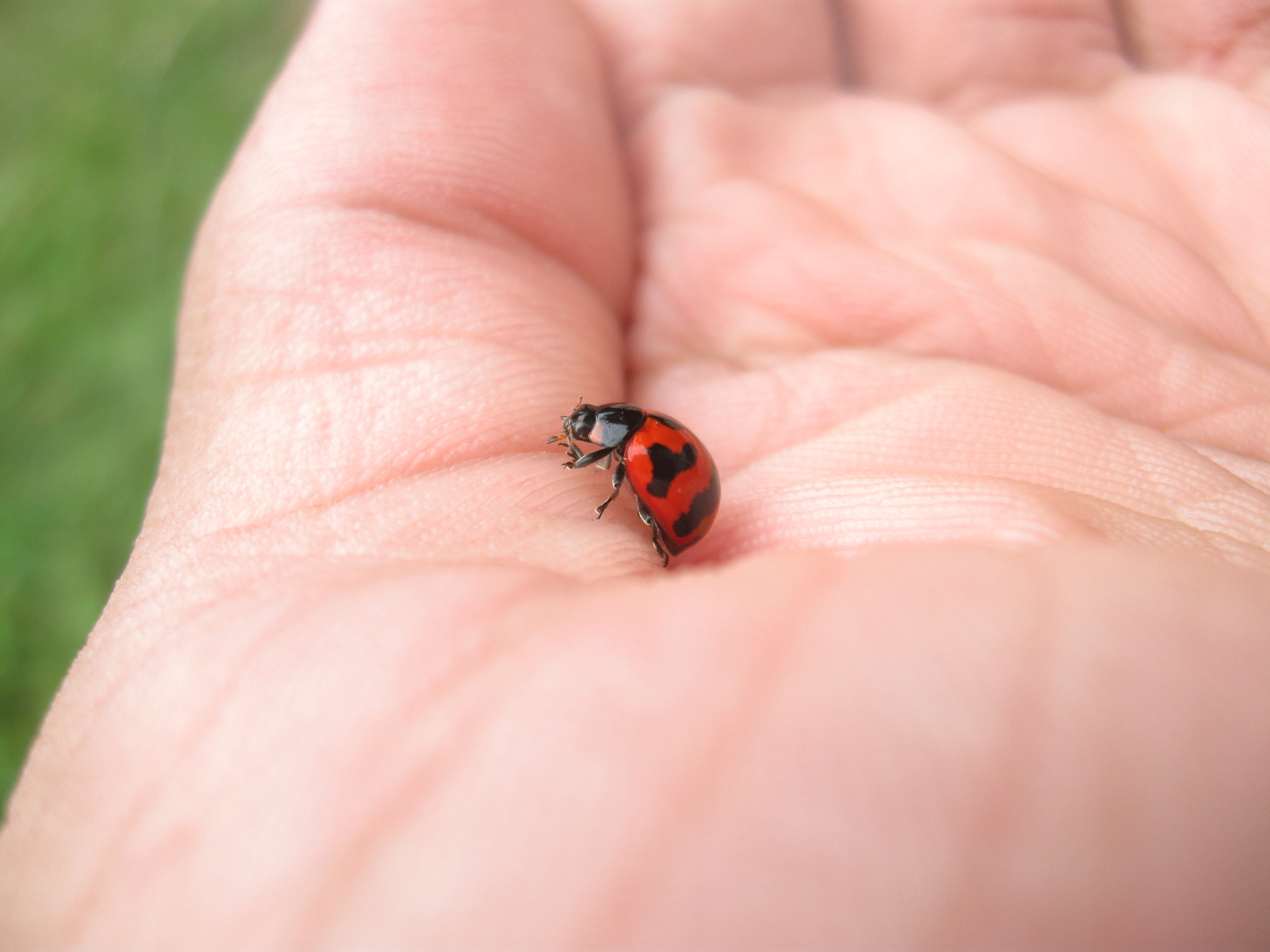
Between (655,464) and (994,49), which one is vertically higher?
(994,49)

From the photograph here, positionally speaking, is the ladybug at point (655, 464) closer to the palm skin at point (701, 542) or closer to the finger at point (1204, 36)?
the palm skin at point (701, 542)

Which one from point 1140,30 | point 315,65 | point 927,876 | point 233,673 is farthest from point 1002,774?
point 1140,30

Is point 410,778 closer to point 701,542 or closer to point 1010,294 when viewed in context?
point 701,542

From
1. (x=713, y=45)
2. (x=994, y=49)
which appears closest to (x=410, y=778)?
(x=713, y=45)

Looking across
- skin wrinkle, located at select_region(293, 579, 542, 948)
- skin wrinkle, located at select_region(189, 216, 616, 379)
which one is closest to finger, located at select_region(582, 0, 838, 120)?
skin wrinkle, located at select_region(189, 216, 616, 379)

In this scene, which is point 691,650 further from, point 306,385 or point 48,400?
point 48,400

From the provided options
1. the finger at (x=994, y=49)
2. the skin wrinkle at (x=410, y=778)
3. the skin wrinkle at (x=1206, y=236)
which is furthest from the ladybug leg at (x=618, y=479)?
the finger at (x=994, y=49)

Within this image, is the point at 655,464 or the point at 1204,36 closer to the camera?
the point at 655,464
